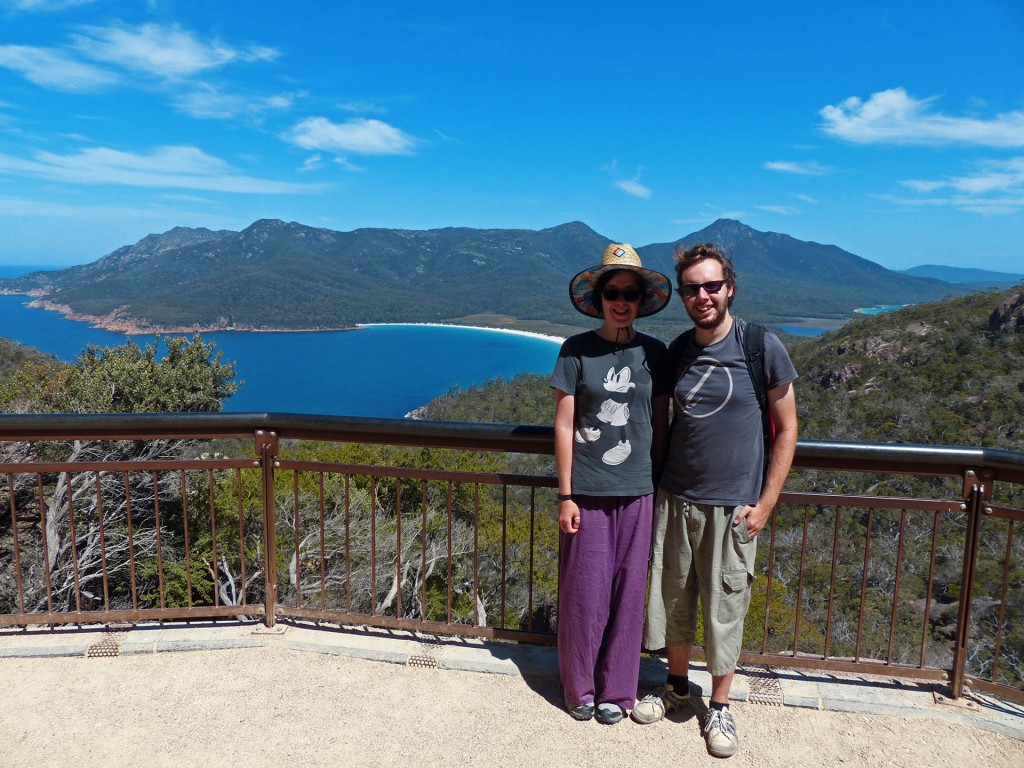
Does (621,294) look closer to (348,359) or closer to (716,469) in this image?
(716,469)

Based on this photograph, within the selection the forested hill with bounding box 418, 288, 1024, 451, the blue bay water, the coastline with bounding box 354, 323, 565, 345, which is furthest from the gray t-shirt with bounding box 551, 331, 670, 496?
the coastline with bounding box 354, 323, 565, 345

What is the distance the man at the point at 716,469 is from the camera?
204cm

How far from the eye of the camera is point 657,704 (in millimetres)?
2275

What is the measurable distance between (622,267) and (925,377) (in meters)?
27.8

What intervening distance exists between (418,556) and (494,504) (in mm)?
8196

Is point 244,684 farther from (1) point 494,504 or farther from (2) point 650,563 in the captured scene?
(1) point 494,504

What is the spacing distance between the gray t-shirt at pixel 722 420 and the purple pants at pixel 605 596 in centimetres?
22

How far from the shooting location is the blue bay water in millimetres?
81625

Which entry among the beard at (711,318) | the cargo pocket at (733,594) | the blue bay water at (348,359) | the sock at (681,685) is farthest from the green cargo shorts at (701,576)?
the blue bay water at (348,359)

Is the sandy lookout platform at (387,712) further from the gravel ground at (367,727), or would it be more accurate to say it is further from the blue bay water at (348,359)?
the blue bay water at (348,359)

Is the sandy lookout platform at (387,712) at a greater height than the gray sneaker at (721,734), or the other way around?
the gray sneaker at (721,734)

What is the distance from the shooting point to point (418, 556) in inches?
512

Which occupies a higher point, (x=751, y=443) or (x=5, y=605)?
(x=751, y=443)

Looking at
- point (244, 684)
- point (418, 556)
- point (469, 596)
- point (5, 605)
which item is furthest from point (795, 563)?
point (244, 684)
